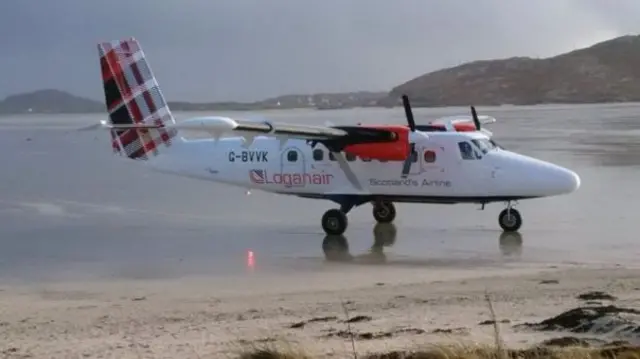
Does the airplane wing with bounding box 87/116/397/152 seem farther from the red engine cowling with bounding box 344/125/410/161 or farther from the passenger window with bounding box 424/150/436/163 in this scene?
the passenger window with bounding box 424/150/436/163

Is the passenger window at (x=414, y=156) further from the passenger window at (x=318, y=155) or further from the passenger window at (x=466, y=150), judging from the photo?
the passenger window at (x=318, y=155)

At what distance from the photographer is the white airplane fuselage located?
16.8 m

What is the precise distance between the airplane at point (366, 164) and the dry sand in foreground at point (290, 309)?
11.3 ft

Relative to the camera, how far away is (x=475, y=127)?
63.4 ft

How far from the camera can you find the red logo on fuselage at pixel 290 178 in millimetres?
17828

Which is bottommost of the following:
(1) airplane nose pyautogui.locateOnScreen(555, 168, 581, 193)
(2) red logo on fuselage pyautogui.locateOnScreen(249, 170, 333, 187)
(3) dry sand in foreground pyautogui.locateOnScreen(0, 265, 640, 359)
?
(3) dry sand in foreground pyautogui.locateOnScreen(0, 265, 640, 359)

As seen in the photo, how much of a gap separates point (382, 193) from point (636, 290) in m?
6.89

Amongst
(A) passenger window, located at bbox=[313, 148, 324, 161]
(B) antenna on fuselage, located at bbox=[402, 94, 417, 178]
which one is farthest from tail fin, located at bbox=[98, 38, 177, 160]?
(B) antenna on fuselage, located at bbox=[402, 94, 417, 178]

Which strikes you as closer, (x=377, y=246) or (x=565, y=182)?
(x=377, y=246)

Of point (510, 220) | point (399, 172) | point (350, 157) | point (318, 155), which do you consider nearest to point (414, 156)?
point (399, 172)

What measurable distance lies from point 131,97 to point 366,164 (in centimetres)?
547

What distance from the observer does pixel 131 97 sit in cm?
1975

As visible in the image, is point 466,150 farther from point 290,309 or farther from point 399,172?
point 290,309

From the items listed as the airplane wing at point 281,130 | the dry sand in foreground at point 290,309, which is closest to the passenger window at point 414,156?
the airplane wing at point 281,130
